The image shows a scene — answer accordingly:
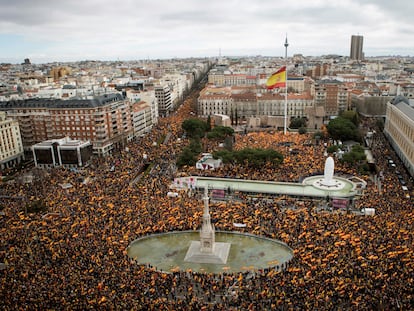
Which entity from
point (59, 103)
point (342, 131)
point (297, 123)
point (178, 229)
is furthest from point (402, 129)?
point (59, 103)

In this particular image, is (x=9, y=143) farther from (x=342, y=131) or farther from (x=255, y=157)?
(x=342, y=131)

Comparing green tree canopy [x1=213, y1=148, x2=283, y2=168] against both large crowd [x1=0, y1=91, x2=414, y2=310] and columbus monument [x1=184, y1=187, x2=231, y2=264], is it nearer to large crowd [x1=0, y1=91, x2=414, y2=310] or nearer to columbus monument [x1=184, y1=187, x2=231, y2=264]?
large crowd [x1=0, y1=91, x2=414, y2=310]

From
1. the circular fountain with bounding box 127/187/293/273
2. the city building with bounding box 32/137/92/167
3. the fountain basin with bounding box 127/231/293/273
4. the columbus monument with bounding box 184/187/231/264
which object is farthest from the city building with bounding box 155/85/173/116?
the columbus monument with bounding box 184/187/231/264

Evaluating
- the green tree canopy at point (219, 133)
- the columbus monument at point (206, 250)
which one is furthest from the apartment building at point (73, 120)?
the columbus monument at point (206, 250)

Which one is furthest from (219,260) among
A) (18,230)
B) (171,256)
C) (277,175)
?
(277,175)

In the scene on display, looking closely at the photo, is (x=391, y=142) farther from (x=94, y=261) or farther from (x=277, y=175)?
(x=94, y=261)
